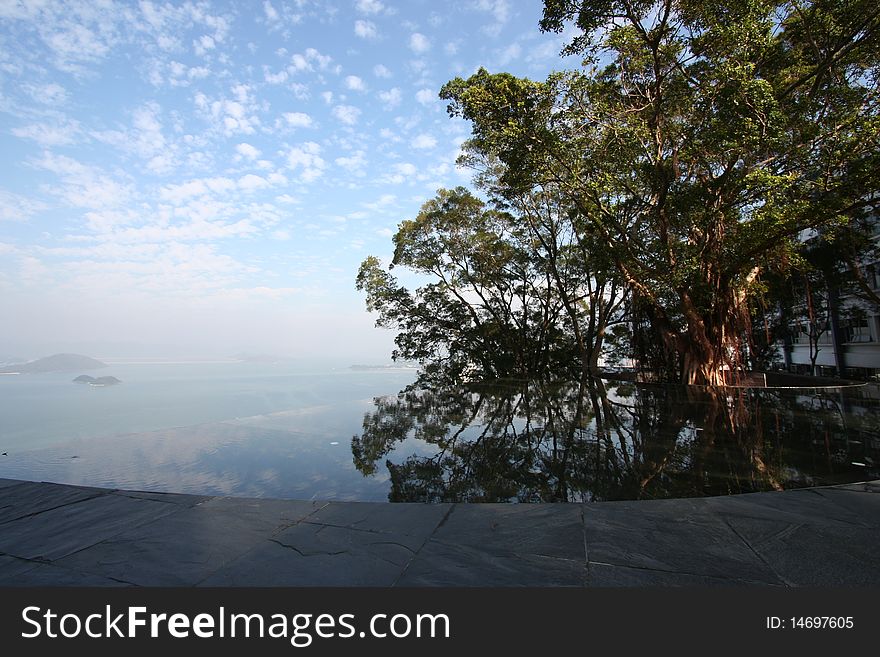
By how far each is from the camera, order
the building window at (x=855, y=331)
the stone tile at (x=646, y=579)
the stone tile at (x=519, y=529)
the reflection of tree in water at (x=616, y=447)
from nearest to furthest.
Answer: the stone tile at (x=646, y=579) < the stone tile at (x=519, y=529) < the reflection of tree in water at (x=616, y=447) < the building window at (x=855, y=331)

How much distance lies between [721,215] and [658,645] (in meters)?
10.5

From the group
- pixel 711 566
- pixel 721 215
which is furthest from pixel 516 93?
pixel 711 566

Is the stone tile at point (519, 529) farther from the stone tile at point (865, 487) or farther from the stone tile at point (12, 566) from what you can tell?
the stone tile at point (865, 487)

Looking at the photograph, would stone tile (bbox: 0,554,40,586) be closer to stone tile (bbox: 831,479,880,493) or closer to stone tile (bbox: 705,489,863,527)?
stone tile (bbox: 705,489,863,527)

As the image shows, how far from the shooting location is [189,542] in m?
2.20

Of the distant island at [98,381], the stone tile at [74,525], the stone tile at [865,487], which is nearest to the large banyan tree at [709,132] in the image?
the stone tile at [865,487]

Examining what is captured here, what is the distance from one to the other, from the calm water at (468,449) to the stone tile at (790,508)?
22 cm

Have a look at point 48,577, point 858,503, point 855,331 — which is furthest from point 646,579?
point 855,331

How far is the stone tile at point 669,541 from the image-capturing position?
192 centimetres

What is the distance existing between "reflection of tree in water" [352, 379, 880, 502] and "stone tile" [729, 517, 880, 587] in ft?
2.30

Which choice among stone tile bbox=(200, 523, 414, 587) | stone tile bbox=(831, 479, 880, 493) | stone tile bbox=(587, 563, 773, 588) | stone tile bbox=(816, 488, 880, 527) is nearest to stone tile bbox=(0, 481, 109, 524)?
stone tile bbox=(200, 523, 414, 587)

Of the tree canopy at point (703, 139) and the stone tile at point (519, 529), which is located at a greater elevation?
the tree canopy at point (703, 139)

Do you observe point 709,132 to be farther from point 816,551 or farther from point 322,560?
point 322,560

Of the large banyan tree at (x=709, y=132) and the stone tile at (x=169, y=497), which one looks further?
the large banyan tree at (x=709, y=132)
